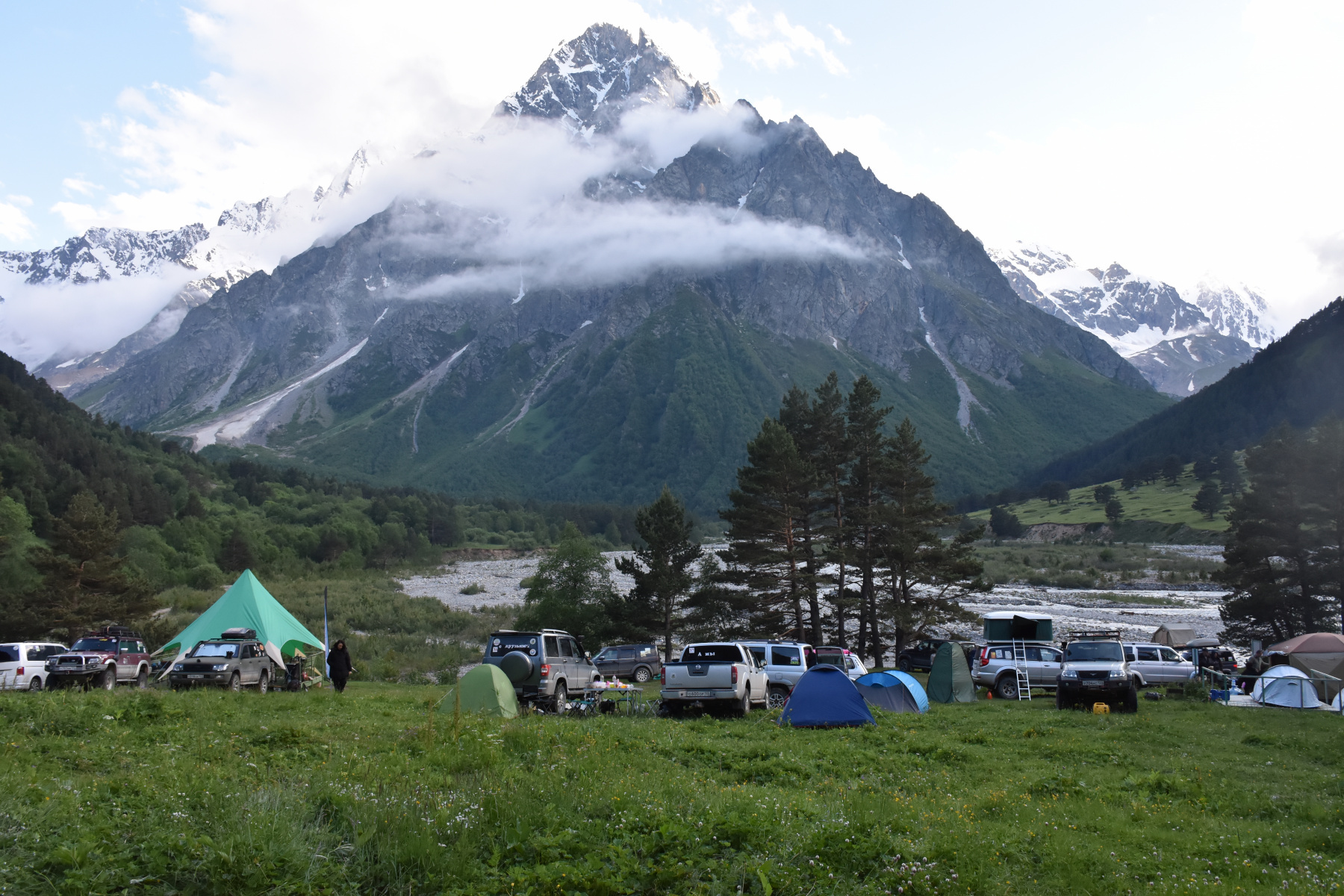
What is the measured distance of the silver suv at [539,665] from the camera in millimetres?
20016

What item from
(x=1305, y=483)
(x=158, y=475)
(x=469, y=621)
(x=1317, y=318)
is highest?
(x=1317, y=318)

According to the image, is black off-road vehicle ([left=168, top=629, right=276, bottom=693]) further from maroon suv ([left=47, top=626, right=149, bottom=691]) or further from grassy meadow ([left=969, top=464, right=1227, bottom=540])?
grassy meadow ([left=969, top=464, right=1227, bottom=540])

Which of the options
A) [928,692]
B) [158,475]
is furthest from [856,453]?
[158,475]

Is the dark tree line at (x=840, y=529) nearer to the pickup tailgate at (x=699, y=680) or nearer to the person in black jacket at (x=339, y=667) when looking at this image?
the pickup tailgate at (x=699, y=680)

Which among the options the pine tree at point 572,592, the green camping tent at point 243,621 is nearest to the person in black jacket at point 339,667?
the green camping tent at point 243,621

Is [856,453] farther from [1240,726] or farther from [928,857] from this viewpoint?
[928,857]

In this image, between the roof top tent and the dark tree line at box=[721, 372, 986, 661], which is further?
the dark tree line at box=[721, 372, 986, 661]

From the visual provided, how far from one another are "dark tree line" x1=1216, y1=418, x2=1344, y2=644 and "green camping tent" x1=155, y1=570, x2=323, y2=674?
43149 mm

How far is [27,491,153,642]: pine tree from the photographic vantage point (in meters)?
41.2

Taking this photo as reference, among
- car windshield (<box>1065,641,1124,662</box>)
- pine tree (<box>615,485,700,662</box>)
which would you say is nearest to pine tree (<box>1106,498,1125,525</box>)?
pine tree (<box>615,485,700,662</box>)

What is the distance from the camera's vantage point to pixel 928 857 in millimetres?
7512

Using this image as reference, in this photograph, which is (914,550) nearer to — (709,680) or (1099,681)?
(1099,681)

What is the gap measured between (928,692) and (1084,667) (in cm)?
550

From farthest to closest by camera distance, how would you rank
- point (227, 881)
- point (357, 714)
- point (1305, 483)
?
point (1305, 483)
point (357, 714)
point (227, 881)
